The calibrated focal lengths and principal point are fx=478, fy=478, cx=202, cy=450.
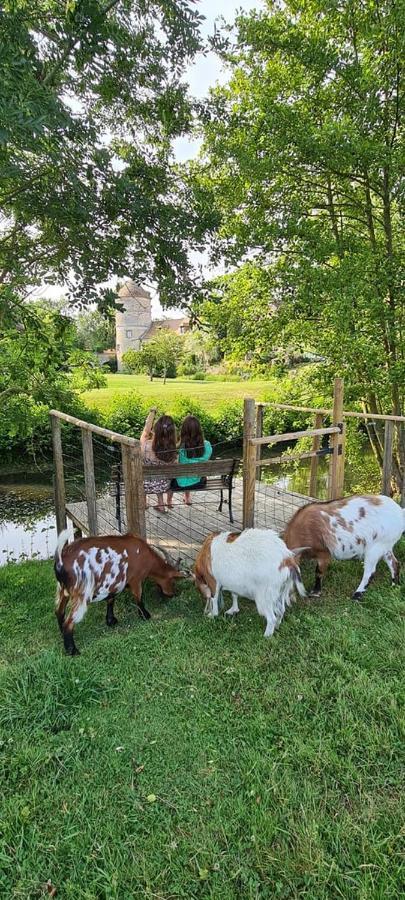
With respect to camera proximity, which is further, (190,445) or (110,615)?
(190,445)

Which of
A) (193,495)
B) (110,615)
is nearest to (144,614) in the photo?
(110,615)

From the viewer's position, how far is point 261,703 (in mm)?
2822

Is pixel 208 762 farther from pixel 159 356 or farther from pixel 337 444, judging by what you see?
pixel 159 356

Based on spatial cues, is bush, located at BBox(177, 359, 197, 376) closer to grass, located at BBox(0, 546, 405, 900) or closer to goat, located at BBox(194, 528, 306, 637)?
goat, located at BBox(194, 528, 306, 637)

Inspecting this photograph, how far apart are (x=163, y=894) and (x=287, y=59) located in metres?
8.65

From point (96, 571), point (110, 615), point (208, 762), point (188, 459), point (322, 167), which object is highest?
point (322, 167)

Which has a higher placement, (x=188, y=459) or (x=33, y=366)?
(x=33, y=366)

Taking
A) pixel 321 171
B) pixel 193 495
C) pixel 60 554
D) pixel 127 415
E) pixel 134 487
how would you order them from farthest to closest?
1. pixel 127 415
2. pixel 193 495
3. pixel 321 171
4. pixel 134 487
5. pixel 60 554

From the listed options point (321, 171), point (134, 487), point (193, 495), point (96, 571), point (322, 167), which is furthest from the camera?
point (193, 495)

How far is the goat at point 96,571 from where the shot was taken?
138 inches

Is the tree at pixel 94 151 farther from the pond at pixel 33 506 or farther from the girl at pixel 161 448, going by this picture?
the pond at pixel 33 506

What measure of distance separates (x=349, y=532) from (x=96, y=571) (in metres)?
2.13

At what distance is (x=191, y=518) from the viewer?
Answer: 6109 mm

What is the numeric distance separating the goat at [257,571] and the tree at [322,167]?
3827 mm
